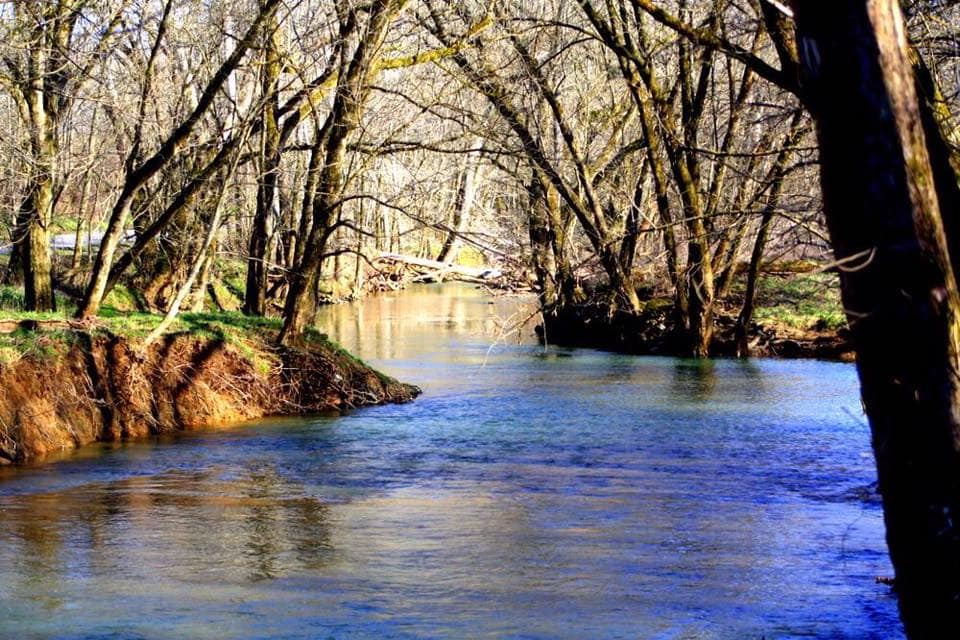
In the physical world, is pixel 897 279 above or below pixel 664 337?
above

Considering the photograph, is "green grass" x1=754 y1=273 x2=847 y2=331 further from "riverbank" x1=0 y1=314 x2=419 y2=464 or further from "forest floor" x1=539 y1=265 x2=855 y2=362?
"riverbank" x1=0 y1=314 x2=419 y2=464

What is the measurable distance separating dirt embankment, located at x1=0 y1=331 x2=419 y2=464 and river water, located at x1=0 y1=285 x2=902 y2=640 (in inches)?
23.1

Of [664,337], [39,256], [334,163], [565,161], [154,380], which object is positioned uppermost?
[565,161]

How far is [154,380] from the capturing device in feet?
54.6

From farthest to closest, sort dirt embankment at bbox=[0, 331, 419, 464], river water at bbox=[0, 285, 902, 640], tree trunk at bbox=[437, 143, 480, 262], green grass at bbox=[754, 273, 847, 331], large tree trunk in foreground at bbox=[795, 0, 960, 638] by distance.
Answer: tree trunk at bbox=[437, 143, 480, 262] → green grass at bbox=[754, 273, 847, 331] → dirt embankment at bbox=[0, 331, 419, 464] → river water at bbox=[0, 285, 902, 640] → large tree trunk in foreground at bbox=[795, 0, 960, 638]

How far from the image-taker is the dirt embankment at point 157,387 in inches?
571

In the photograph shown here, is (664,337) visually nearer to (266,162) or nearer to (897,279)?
(266,162)

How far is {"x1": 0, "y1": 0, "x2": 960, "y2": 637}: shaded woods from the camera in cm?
461

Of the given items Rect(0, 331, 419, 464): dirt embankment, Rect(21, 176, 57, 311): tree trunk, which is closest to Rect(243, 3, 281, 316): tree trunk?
Rect(0, 331, 419, 464): dirt embankment

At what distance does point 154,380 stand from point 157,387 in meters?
0.12

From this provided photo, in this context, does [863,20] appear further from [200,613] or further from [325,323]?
[325,323]

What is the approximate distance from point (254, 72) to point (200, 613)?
1261 centimetres

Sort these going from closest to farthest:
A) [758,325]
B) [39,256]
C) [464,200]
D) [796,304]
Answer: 1. [39,256]
2. [758,325]
3. [796,304]
4. [464,200]

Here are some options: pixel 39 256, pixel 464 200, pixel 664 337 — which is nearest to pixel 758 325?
pixel 664 337
